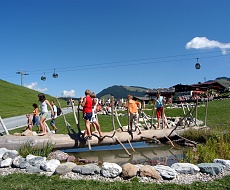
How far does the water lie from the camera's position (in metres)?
11.3

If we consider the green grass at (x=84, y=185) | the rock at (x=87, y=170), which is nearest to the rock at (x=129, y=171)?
the green grass at (x=84, y=185)

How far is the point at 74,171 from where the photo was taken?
766 centimetres

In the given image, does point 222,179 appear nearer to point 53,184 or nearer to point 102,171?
point 102,171

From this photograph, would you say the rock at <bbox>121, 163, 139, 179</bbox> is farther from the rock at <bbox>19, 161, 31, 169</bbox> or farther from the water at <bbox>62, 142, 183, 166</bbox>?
the water at <bbox>62, 142, 183, 166</bbox>

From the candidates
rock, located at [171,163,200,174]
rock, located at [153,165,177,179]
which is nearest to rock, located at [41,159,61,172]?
rock, located at [153,165,177,179]

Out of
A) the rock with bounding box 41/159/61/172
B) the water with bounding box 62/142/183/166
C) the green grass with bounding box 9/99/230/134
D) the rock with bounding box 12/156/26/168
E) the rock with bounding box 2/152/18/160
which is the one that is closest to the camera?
the rock with bounding box 41/159/61/172

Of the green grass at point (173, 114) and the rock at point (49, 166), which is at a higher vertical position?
the green grass at point (173, 114)

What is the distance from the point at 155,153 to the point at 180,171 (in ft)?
17.9

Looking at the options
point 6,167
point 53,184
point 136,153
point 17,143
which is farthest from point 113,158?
point 53,184

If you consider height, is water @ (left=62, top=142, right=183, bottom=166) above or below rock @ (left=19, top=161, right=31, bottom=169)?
below

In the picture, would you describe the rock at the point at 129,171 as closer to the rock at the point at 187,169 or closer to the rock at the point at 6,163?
the rock at the point at 187,169

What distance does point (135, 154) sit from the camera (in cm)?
1253

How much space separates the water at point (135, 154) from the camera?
445 inches

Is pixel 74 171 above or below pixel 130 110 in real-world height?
below
